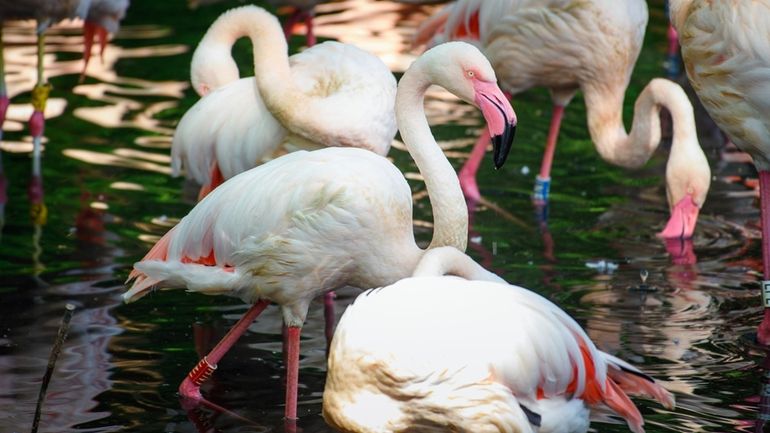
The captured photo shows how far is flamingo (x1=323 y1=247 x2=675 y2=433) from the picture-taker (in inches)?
156

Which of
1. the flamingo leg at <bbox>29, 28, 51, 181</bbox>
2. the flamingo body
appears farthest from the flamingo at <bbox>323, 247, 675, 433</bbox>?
the flamingo leg at <bbox>29, 28, 51, 181</bbox>

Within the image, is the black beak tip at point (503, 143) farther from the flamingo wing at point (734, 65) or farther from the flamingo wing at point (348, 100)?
the flamingo wing at point (734, 65)

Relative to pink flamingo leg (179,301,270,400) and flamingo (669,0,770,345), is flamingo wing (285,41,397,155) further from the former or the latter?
flamingo (669,0,770,345)

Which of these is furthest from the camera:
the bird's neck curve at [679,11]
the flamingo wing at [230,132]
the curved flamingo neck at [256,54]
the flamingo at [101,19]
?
the flamingo at [101,19]

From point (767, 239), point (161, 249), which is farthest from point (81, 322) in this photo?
point (767, 239)

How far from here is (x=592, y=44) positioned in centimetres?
726

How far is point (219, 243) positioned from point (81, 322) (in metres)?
1.15

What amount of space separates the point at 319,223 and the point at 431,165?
567mm

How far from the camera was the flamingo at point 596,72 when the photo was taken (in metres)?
6.79

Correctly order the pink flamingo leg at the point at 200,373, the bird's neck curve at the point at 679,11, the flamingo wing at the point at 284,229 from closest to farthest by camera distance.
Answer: the flamingo wing at the point at 284,229, the pink flamingo leg at the point at 200,373, the bird's neck curve at the point at 679,11

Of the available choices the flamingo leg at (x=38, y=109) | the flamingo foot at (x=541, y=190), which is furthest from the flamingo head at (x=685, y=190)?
the flamingo leg at (x=38, y=109)

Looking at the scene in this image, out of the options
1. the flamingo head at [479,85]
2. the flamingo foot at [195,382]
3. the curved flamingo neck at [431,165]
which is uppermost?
the flamingo head at [479,85]

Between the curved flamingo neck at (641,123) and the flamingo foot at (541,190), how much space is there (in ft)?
1.27

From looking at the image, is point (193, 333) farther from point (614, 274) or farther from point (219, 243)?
point (614, 274)
